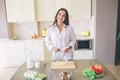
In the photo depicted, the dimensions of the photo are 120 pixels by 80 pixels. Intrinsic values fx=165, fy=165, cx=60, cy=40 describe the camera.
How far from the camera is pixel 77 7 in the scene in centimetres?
449

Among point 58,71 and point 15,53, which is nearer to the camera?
point 58,71

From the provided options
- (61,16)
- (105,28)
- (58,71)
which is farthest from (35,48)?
(58,71)

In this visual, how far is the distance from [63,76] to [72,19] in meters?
2.98

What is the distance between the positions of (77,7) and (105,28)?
37.0 inches

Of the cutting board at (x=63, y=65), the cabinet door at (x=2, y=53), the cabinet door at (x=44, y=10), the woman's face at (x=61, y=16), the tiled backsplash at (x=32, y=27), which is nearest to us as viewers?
the cutting board at (x=63, y=65)

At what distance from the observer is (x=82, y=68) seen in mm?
2174

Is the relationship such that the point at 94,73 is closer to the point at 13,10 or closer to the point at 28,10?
the point at 28,10

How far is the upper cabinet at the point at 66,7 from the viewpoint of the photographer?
4473 millimetres

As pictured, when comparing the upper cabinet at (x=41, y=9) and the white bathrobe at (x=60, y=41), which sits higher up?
the upper cabinet at (x=41, y=9)

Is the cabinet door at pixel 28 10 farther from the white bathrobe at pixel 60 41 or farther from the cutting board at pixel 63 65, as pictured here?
the cutting board at pixel 63 65

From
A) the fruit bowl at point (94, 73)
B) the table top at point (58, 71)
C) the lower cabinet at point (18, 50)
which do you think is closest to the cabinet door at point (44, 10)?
the lower cabinet at point (18, 50)

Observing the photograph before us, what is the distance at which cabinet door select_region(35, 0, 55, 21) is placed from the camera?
4488 millimetres

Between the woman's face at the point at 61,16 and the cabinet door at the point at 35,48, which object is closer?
the woman's face at the point at 61,16

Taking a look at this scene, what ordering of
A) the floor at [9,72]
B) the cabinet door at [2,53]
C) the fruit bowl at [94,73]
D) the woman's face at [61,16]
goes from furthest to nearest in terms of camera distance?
1. the cabinet door at [2,53]
2. the floor at [9,72]
3. the woman's face at [61,16]
4. the fruit bowl at [94,73]
